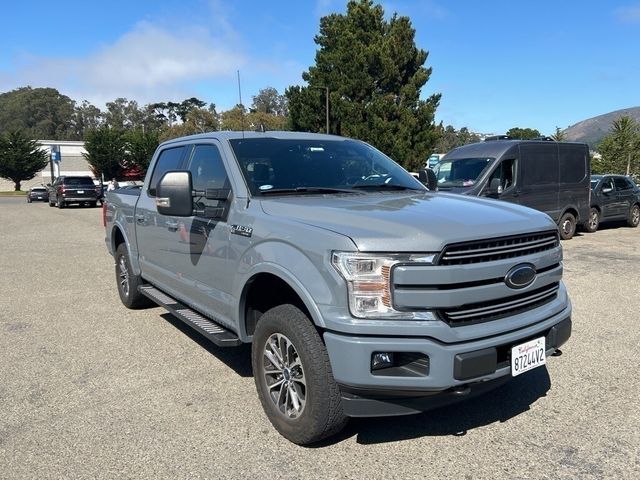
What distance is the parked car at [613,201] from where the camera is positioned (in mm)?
14641

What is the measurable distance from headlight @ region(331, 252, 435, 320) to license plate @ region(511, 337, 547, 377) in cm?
62

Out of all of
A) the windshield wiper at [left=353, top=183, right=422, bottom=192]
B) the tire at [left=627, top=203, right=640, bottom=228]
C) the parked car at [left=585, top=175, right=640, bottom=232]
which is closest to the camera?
the windshield wiper at [left=353, top=183, right=422, bottom=192]

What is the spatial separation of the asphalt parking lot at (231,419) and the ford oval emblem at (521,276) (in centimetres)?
99

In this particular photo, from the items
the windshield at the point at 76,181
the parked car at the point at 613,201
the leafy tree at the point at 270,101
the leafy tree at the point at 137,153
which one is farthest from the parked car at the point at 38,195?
the leafy tree at the point at 270,101

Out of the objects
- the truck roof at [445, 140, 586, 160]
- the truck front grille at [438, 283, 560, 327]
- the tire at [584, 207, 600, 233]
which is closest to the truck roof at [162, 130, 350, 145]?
the truck front grille at [438, 283, 560, 327]

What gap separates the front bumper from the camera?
2734 mm

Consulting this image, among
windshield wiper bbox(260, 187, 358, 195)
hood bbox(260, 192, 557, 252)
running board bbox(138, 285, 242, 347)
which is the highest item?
windshield wiper bbox(260, 187, 358, 195)

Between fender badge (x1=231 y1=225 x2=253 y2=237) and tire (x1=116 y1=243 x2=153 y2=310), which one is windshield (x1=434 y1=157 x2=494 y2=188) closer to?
tire (x1=116 y1=243 x2=153 y2=310)

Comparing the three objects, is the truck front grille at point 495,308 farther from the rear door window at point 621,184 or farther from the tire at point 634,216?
the tire at point 634,216

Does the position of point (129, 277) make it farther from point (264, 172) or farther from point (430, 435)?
point (430, 435)

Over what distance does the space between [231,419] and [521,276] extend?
2081mm

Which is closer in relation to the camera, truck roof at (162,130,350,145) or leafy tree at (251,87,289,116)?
truck roof at (162,130,350,145)

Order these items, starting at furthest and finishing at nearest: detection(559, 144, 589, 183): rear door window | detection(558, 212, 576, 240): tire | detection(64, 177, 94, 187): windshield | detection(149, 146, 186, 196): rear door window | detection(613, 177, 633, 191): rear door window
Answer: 1. detection(64, 177, 94, 187): windshield
2. detection(613, 177, 633, 191): rear door window
3. detection(558, 212, 576, 240): tire
4. detection(559, 144, 589, 183): rear door window
5. detection(149, 146, 186, 196): rear door window

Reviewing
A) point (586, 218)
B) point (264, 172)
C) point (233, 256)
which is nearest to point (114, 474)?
point (233, 256)
